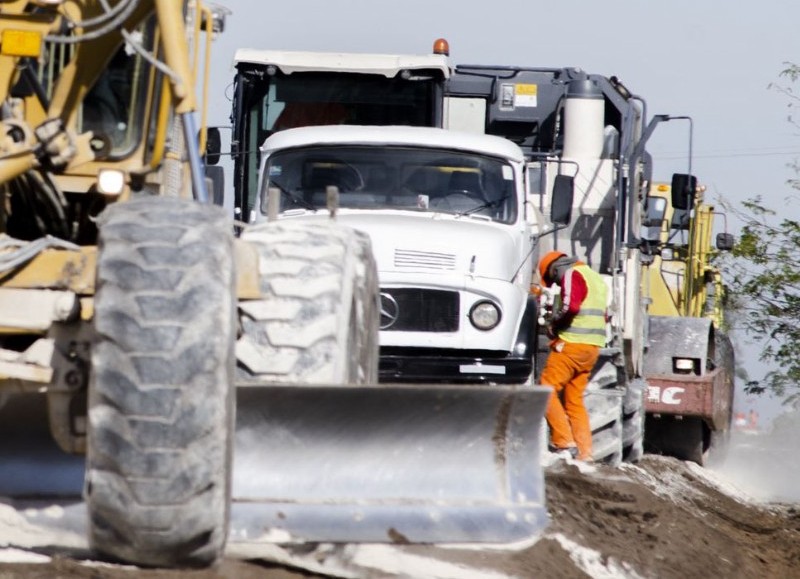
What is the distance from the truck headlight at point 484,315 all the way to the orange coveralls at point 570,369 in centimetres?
98

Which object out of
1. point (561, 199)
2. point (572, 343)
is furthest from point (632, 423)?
point (561, 199)

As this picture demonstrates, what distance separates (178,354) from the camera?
13.1ft

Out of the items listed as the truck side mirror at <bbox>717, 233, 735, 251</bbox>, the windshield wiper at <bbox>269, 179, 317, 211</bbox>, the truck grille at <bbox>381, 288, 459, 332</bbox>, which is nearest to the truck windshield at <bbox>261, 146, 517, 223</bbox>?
the windshield wiper at <bbox>269, 179, 317, 211</bbox>

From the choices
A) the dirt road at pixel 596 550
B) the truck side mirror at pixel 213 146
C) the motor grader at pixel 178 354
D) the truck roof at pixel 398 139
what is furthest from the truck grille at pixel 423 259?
the motor grader at pixel 178 354

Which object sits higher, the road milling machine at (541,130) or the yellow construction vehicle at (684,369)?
the road milling machine at (541,130)

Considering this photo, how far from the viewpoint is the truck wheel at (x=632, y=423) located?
12711 mm

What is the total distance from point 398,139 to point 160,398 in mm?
7252

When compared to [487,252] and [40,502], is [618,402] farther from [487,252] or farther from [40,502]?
[40,502]

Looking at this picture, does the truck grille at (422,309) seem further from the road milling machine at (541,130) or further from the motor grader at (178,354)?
the motor grader at (178,354)

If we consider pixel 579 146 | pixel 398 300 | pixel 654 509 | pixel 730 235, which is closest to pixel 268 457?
pixel 654 509

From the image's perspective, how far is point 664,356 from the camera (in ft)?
47.2

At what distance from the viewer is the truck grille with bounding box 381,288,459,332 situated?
10.3 m

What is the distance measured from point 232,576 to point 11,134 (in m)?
1.65

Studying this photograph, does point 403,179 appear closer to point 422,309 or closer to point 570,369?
point 422,309
